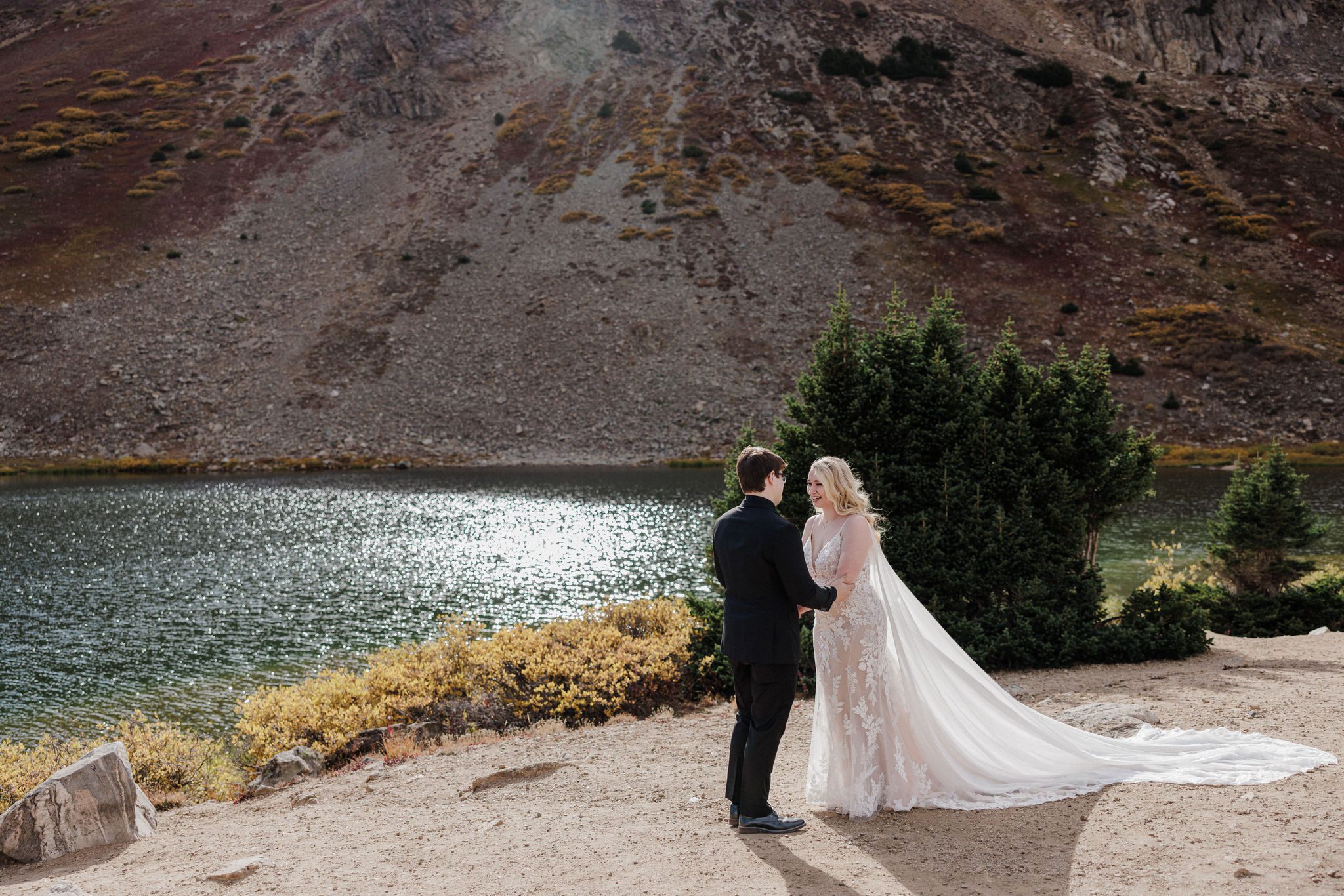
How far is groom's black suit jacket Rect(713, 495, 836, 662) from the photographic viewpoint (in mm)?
5820

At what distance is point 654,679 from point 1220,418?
5415 cm

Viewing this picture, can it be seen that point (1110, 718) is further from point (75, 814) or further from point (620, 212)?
point (620, 212)

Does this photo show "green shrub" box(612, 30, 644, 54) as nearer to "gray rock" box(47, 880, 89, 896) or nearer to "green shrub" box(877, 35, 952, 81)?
"green shrub" box(877, 35, 952, 81)

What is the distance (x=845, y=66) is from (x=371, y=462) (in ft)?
197

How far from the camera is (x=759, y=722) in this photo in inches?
240

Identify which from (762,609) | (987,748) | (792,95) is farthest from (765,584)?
(792,95)

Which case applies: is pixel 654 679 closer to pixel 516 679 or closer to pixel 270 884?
pixel 516 679

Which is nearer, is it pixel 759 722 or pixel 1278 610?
pixel 759 722

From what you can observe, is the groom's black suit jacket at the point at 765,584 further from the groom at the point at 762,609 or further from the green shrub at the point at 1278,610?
the green shrub at the point at 1278,610

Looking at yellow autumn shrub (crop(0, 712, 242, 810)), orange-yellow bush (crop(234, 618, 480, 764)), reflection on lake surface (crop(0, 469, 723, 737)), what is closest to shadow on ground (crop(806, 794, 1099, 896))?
orange-yellow bush (crop(234, 618, 480, 764))

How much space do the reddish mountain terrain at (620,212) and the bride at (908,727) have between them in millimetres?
45961

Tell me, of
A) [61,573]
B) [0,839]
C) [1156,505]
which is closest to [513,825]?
[0,839]

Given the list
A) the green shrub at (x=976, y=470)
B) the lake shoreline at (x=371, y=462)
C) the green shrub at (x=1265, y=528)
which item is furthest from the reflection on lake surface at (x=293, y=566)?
the green shrub at (x=976, y=470)

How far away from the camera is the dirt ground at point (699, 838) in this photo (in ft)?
17.1
